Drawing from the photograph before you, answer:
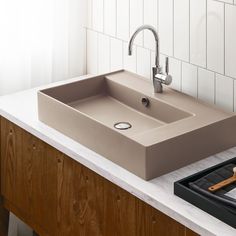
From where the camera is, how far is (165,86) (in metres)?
3.18

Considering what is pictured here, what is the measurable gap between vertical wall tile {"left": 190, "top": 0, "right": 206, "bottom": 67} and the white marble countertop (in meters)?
0.41

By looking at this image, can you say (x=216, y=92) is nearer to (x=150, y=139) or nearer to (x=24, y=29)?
(x=150, y=139)

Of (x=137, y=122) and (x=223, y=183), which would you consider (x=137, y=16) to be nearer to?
(x=137, y=122)

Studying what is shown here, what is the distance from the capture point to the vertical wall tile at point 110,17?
11.4 ft

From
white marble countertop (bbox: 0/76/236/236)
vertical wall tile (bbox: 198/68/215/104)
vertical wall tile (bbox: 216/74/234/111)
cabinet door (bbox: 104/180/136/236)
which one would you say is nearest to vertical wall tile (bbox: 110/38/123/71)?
white marble countertop (bbox: 0/76/236/236)

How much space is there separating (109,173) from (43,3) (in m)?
1.07

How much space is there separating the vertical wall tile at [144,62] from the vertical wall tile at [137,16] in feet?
0.12

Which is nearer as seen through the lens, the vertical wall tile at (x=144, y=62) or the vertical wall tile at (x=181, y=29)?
the vertical wall tile at (x=181, y=29)

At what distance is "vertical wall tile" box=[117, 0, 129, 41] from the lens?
3385 mm

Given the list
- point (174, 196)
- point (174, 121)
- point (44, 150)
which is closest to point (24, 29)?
point (44, 150)

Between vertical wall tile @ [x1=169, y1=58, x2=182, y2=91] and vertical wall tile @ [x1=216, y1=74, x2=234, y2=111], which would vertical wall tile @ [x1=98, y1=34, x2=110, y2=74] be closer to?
vertical wall tile @ [x1=169, y1=58, x2=182, y2=91]

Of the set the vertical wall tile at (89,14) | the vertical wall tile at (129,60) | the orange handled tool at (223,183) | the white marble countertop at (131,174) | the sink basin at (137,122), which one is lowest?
the white marble countertop at (131,174)

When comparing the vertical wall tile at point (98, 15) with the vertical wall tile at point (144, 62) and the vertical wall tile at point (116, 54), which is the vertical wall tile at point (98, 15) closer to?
the vertical wall tile at point (116, 54)

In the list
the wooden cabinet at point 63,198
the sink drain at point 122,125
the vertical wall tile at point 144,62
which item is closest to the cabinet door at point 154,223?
the wooden cabinet at point 63,198
